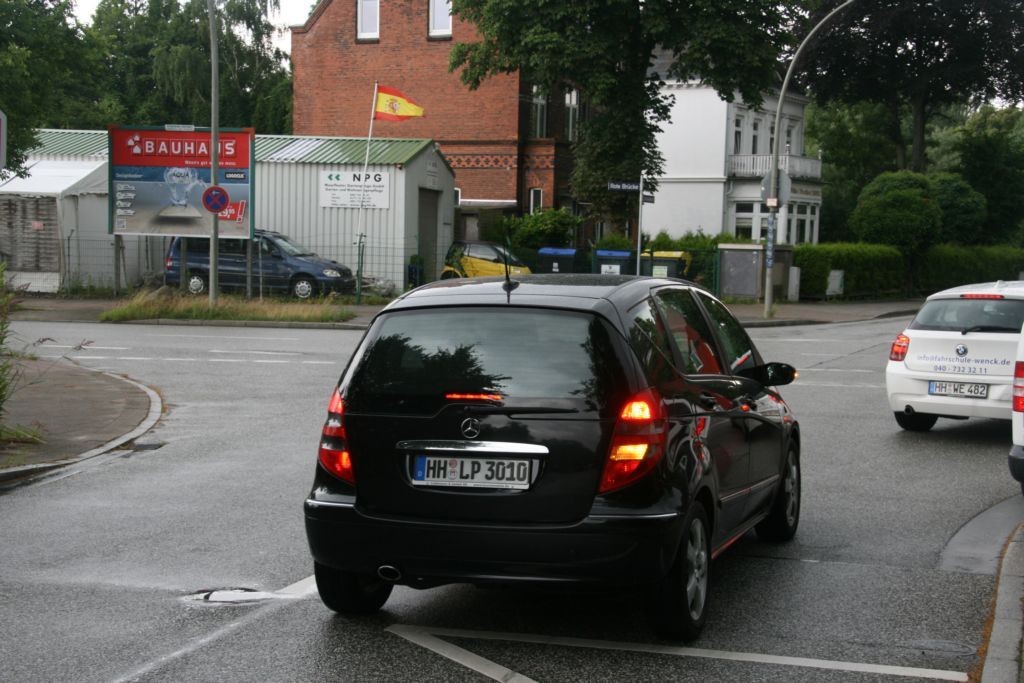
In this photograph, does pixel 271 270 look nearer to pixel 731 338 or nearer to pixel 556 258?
pixel 556 258

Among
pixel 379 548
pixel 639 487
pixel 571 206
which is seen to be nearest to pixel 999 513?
pixel 639 487

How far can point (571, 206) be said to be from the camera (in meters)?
49.7

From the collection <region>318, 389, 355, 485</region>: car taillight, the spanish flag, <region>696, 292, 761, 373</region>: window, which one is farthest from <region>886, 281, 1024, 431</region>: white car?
the spanish flag

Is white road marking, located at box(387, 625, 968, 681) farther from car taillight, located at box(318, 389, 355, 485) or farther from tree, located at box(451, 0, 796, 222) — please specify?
tree, located at box(451, 0, 796, 222)

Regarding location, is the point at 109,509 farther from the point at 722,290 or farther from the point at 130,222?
the point at 722,290

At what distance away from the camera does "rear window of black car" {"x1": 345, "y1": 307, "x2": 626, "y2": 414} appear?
17.5ft

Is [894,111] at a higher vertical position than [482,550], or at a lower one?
higher

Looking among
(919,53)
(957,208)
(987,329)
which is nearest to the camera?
(987,329)

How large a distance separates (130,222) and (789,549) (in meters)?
25.7

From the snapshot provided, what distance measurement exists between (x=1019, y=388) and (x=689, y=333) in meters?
2.74

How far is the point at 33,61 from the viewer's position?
2711cm

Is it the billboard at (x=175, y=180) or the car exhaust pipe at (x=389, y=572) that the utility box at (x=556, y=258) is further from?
the car exhaust pipe at (x=389, y=572)

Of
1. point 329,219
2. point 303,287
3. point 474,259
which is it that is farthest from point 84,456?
point 329,219

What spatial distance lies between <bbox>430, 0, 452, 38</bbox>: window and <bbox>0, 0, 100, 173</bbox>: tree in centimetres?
2148
